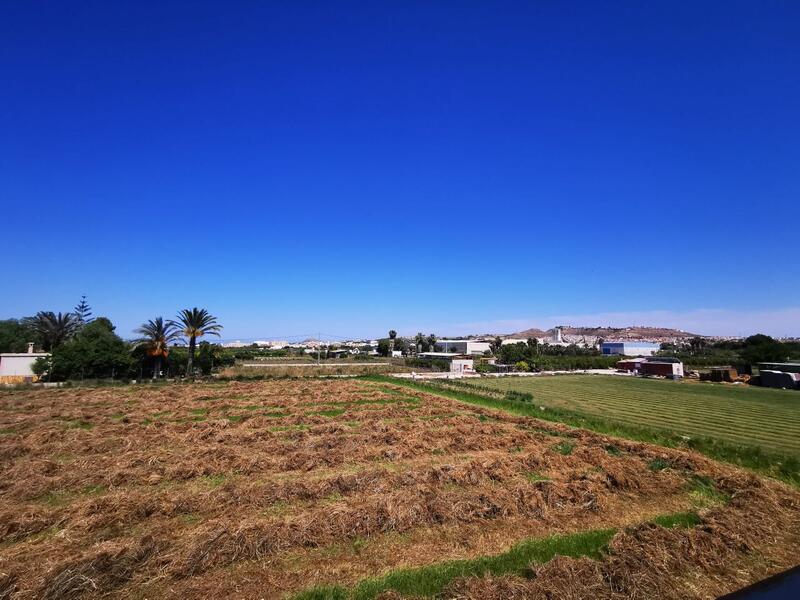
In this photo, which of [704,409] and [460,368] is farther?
[460,368]

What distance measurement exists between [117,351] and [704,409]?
2057 inches

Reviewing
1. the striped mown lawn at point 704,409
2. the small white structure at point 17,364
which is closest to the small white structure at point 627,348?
the striped mown lawn at point 704,409

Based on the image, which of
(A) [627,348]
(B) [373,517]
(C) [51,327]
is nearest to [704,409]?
(B) [373,517]

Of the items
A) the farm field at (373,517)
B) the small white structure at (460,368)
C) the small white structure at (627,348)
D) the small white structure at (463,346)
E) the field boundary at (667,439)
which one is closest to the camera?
the farm field at (373,517)

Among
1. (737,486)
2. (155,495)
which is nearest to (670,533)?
(737,486)

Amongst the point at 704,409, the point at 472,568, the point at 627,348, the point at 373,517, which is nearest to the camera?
the point at 472,568

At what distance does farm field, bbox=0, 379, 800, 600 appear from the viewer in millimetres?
6688

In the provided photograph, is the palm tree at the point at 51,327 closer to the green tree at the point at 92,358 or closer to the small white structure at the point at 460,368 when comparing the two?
the green tree at the point at 92,358

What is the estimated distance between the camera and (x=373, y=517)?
8875 mm

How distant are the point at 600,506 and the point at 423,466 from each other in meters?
5.26

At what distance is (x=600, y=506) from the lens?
10.5m

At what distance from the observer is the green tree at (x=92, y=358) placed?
1567 inches

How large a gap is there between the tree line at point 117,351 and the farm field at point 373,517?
25.0 metres

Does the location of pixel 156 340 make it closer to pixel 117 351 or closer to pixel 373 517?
pixel 117 351
